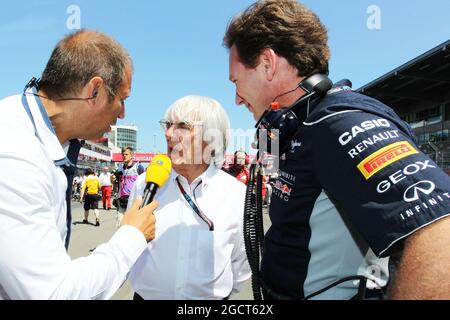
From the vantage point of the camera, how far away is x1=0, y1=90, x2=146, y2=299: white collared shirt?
44.7 inches

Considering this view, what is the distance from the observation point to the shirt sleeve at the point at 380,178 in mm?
957

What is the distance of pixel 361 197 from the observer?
40.9 inches

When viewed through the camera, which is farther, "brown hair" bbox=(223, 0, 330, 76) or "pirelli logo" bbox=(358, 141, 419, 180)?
"brown hair" bbox=(223, 0, 330, 76)

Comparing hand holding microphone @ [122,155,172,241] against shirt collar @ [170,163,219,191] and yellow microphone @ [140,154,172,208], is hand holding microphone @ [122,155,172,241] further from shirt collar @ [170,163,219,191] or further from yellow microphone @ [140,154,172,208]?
shirt collar @ [170,163,219,191]

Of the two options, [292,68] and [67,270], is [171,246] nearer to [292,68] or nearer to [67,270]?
[67,270]

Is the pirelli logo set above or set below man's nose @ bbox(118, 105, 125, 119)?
below

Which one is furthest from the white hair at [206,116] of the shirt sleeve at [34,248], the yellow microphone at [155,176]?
the shirt sleeve at [34,248]

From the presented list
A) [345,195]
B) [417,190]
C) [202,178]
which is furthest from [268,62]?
[202,178]

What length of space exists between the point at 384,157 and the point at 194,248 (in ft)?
4.94

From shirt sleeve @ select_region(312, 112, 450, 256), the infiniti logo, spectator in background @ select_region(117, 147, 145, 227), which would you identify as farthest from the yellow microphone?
spectator in background @ select_region(117, 147, 145, 227)

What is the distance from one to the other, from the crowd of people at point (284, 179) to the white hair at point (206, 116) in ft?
2.38

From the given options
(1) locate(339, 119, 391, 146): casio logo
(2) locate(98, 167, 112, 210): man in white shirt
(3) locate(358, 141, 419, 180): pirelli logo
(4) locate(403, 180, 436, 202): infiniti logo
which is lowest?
(2) locate(98, 167, 112, 210): man in white shirt
